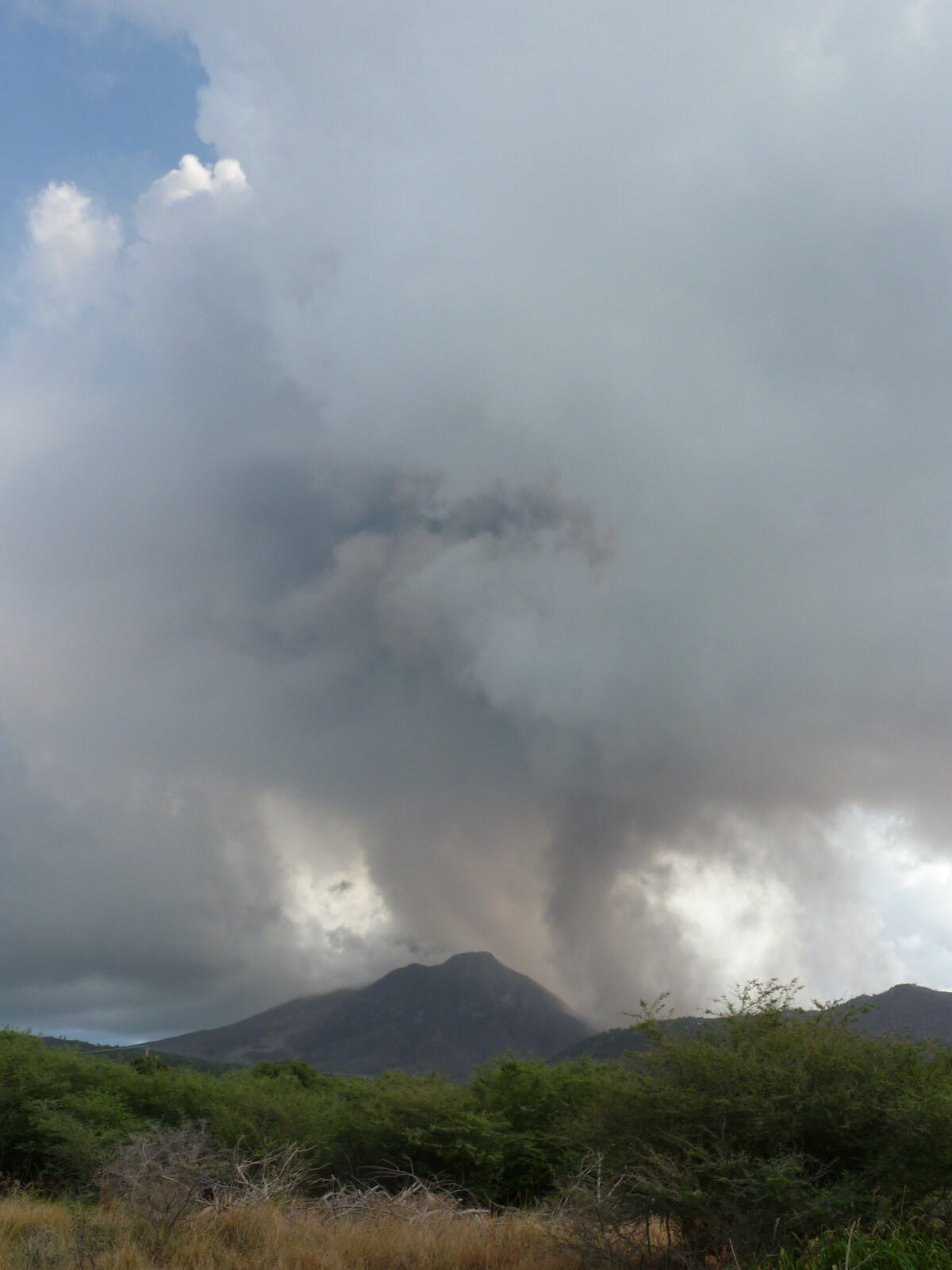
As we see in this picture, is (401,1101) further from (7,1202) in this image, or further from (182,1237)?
(182,1237)

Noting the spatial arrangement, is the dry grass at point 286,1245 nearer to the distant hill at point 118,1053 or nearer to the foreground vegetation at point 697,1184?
the foreground vegetation at point 697,1184

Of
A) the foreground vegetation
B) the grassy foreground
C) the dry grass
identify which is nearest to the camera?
the foreground vegetation

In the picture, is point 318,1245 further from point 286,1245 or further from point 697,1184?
point 697,1184

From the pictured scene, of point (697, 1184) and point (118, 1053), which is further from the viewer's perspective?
point (118, 1053)

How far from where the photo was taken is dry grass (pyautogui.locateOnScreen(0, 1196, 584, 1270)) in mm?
12172

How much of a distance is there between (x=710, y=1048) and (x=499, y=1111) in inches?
564

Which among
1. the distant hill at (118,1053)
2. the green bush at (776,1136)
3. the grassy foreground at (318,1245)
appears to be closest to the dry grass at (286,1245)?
the grassy foreground at (318,1245)

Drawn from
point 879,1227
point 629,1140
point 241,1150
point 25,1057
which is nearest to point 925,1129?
point 879,1227

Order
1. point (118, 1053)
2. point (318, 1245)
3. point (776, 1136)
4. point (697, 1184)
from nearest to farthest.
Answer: point (697, 1184) → point (776, 1136) → point (318, 1245) → point (118, 1053)

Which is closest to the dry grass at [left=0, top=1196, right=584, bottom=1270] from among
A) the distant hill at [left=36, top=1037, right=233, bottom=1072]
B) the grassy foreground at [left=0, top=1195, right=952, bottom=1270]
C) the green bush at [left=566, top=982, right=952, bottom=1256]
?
the grassy foreground at [left=0, top=1195, right=952, bottom=1270]

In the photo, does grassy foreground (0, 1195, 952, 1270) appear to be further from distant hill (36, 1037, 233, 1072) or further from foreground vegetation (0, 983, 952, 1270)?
distant hill (36, 1037, 233, 1072)

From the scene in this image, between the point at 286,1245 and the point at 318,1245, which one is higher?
the point at 286,1245

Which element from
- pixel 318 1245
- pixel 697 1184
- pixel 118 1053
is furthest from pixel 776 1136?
pixel 118 1053

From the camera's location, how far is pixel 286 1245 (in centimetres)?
1277
